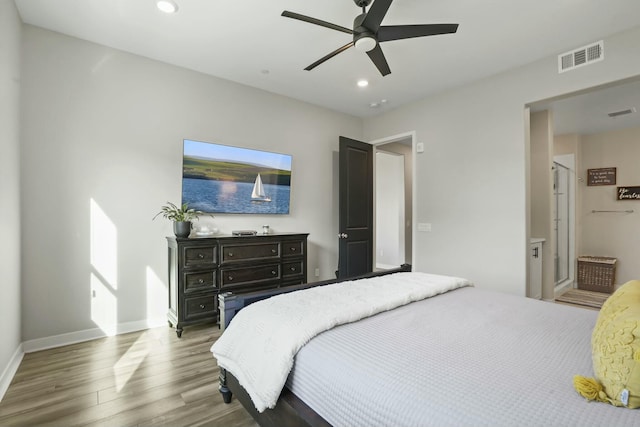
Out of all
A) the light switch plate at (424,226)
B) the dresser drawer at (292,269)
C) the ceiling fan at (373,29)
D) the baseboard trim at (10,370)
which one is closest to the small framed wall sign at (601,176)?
the light switch plate at (424,226)

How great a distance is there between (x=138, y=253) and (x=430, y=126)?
3.93 m

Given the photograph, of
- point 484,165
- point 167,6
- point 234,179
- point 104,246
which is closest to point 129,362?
point 104,246

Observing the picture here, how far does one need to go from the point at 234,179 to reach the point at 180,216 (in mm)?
863

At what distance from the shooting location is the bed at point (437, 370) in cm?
87

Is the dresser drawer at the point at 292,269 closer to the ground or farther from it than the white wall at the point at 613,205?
closer to the ground

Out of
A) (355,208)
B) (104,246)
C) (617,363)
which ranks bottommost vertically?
(617,363)

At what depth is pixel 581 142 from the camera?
17.8 ft

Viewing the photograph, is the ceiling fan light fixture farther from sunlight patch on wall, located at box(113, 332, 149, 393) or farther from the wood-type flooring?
sunlight patch on wall, located at box(113, 332, 149, 393)

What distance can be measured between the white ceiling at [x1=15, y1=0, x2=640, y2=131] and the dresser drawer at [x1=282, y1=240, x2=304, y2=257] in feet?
6.57

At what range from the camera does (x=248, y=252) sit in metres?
3.40

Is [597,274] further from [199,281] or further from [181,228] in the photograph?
[181,228]

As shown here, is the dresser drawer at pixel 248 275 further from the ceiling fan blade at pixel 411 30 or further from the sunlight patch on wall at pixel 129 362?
the ceiling fan blade at pixel 411 30

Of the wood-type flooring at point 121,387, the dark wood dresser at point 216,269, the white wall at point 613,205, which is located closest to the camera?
the wood-type flooring at point 121,387

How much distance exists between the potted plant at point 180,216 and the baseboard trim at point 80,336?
103cm
